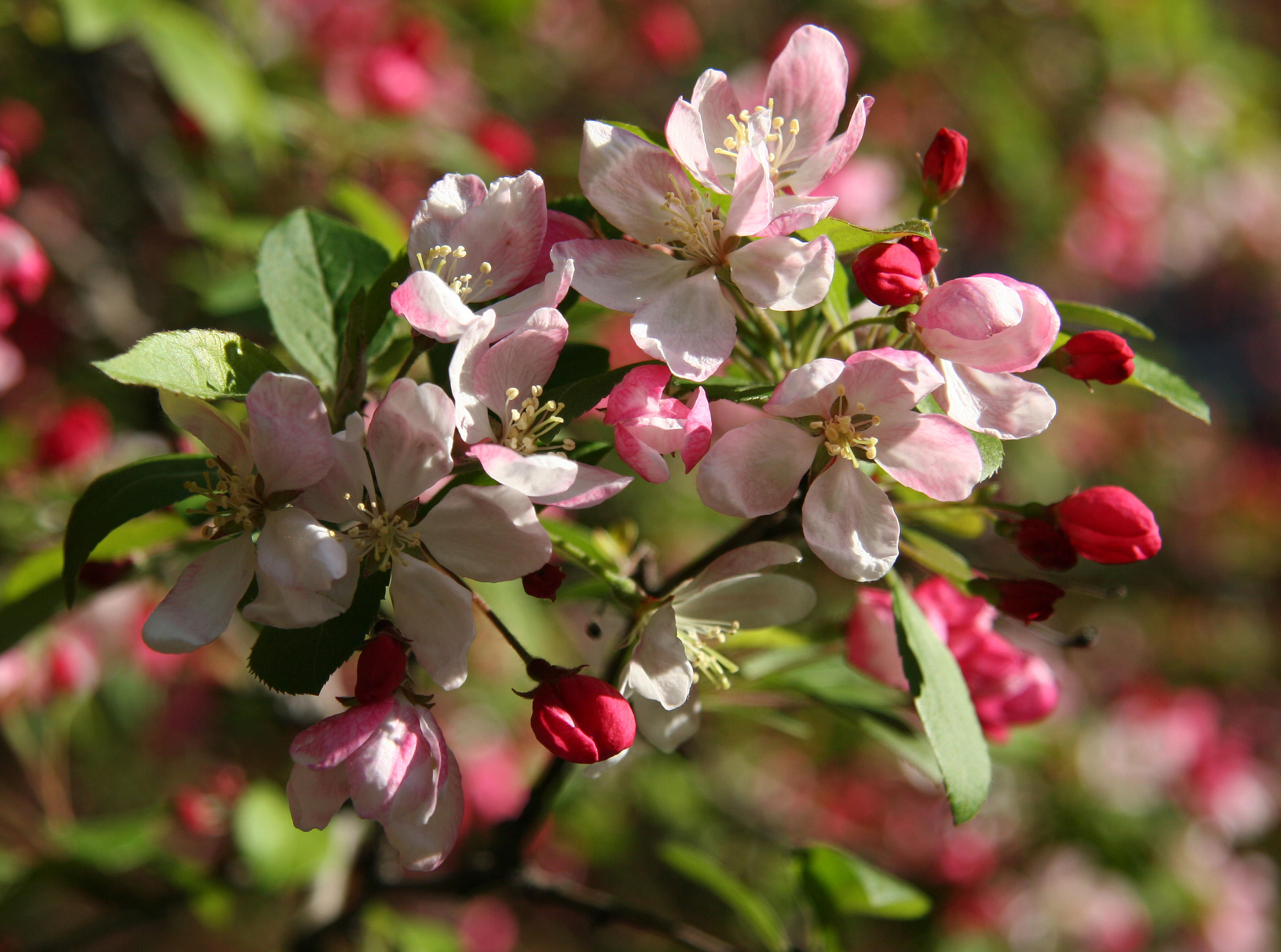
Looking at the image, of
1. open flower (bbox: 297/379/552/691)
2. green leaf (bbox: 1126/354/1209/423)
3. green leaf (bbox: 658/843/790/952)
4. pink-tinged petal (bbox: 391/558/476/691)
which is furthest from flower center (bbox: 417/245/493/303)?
green leaf (bbox: 658/843/790/952)

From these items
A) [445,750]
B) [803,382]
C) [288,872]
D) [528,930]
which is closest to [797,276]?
[803,382]

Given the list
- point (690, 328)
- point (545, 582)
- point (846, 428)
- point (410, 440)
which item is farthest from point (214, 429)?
point (846, 428)

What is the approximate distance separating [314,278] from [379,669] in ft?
1.55

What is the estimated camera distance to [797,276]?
2.35 ft

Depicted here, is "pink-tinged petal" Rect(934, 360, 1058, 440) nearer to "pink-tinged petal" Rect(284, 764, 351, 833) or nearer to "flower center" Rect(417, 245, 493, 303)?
"flower center" Rect(417, 245, 493, 303)

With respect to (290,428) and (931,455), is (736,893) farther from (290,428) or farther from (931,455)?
(290,428)

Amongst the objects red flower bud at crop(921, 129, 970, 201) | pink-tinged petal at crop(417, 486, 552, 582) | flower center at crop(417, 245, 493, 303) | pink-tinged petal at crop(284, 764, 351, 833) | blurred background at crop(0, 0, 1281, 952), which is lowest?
blurred background at crop(0, 0, 1281, 952)

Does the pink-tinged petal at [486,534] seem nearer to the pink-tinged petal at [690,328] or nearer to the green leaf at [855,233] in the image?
the pink-tinged petal at [690,328]

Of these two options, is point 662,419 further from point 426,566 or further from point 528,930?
point 528,930

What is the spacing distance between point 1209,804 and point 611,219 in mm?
2750

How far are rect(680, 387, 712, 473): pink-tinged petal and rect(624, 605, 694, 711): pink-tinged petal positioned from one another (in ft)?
0.47

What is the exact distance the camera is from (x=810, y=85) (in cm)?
86

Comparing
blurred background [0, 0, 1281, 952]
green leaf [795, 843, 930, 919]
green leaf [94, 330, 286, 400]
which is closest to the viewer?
green leaf [94, 330, 286, 400]

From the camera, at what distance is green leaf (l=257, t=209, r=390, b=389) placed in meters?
0.91
